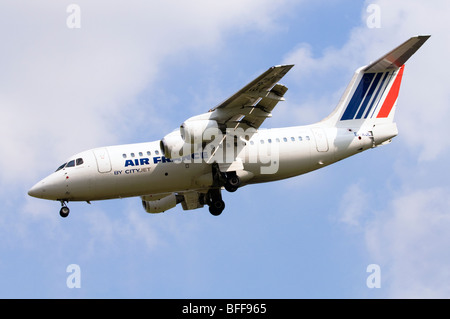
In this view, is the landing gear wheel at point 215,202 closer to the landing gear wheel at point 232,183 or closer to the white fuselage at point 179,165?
the white fuselage at point 179,165

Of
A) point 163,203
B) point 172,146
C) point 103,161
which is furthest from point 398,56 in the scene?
point 103,161

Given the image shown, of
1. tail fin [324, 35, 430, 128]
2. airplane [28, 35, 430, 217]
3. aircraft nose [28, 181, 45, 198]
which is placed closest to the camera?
airplane [28, 35, 430, 217]

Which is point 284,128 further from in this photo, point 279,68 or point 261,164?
point 279,68

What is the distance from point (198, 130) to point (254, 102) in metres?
2.03

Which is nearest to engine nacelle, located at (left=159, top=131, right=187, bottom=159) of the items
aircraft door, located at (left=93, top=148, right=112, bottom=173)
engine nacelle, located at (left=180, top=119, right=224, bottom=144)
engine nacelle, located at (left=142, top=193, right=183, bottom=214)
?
engine nacelle, located at (left=180, top=119, right=224, bottom=144)

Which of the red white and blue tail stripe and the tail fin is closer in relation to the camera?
the tail fin

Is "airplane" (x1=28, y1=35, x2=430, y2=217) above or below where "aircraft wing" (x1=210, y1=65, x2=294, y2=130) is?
below

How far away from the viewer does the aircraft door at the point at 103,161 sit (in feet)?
82.2

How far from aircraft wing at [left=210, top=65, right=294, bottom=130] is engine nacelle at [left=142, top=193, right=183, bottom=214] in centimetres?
464

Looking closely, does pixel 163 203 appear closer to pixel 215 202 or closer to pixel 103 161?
pixel 215 202

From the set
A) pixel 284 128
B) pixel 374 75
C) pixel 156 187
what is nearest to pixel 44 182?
pixel 156 187

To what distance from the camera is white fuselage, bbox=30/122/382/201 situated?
2509 centimetres

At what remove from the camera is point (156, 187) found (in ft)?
83.6

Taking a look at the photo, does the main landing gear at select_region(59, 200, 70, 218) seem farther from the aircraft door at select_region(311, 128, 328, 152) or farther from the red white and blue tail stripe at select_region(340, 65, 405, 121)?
the red white and blue tail stripe at select_region(340, 65, 405, 121)
